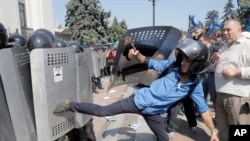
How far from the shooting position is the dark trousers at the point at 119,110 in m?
2.79

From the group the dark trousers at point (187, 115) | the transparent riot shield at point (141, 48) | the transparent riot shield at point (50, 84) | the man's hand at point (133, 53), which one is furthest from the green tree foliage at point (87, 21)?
the transparent riot shield at point (50, 84)

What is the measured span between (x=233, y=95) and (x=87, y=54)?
166 cm

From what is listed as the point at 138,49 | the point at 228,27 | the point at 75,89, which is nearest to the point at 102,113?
the point at 75,89

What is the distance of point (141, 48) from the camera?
3.43m

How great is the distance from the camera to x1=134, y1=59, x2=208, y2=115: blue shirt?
2867mm

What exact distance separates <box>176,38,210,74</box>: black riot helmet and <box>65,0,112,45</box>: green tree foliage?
104ft

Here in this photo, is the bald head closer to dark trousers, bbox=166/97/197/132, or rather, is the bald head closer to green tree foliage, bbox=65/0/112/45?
dark trousers, bbox=166/97/197/132

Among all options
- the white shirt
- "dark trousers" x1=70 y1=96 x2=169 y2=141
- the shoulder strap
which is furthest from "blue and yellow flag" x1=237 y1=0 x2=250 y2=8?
"dark trousers" x1=70 y1=96 x2=169 y2=141

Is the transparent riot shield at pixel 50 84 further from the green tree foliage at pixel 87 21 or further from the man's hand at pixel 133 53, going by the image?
the green tree foliage at pixel 87 21

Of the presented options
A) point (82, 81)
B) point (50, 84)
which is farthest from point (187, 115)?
point (50, 84)

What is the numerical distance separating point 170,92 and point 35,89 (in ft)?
4.39

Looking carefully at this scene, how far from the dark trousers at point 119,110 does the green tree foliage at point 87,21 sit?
3116 centimetres

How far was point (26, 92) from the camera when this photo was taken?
2.25 metres

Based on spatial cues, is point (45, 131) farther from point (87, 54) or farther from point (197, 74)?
point (197, 74)
